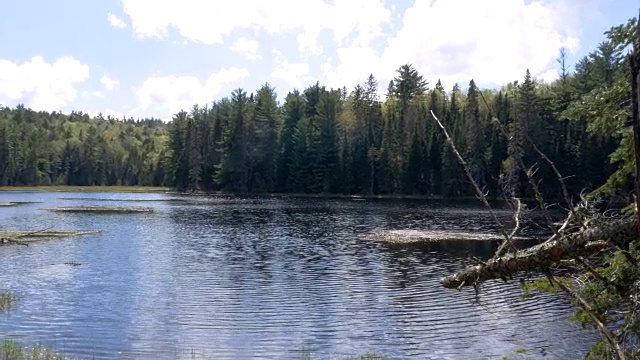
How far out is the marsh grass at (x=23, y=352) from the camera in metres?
13.4

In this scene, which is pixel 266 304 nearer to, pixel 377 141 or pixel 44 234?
pixel 44 234

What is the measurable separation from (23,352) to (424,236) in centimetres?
3224

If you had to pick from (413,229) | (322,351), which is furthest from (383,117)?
(322,351)

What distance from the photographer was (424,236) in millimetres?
43156

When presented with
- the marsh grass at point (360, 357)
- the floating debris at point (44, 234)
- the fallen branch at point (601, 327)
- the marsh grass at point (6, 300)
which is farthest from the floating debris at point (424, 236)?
A: the fallen branch at point (601, 327)

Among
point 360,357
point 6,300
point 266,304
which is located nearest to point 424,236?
point 266,304

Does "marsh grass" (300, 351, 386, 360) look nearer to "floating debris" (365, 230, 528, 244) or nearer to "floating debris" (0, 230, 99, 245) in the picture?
"floating debris" (365, 230, 528, 244)

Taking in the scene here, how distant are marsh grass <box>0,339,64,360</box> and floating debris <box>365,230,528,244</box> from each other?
28.5 metres

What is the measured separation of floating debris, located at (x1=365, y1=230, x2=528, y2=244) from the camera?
137 feet

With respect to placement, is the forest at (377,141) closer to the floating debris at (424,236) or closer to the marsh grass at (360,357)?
the floating debris at (424,236)

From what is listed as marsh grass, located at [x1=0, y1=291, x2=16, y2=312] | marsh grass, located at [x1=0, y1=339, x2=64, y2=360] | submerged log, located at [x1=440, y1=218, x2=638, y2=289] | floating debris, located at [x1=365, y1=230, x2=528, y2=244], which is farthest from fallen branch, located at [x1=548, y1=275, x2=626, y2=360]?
floating debris, located at [x1=365, y1=230, x2=528, y2=244]

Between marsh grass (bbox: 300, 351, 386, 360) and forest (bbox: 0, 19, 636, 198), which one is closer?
marsh grass (bbox: 300, 351, 386, 360)

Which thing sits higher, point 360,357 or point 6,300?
point 6,300

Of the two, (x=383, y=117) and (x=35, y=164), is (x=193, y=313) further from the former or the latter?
(x=35, y=164)
